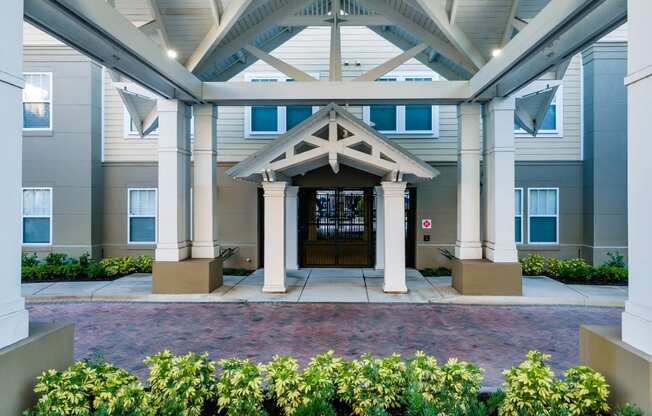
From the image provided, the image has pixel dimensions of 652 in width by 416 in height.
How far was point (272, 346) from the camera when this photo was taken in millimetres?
6250

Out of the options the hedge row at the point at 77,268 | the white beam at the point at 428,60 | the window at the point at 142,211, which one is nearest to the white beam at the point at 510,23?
the white beam at the point at 428,60

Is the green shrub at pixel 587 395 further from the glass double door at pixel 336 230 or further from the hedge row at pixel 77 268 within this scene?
the hedge row at pixel 77 268

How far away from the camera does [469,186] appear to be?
9.51 m

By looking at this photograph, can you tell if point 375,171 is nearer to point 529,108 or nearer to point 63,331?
point 529,108

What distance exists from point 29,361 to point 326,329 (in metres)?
4.47

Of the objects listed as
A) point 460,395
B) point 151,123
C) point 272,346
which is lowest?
point 272,346

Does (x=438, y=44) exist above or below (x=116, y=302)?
above

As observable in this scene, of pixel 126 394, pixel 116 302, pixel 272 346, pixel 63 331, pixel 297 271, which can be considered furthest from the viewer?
pixel 297 271

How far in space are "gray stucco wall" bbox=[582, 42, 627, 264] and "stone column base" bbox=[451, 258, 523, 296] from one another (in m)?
4.97

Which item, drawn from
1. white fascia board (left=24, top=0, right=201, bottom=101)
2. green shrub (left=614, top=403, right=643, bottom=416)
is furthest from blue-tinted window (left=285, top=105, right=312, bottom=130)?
green shrub (left=614, top=403, right=643, bottom=416)

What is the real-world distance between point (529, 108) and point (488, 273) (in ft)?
15.5

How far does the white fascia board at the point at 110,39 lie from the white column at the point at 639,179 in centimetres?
623

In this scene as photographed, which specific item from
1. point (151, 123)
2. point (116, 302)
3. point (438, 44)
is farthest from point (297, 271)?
point (438, 44)

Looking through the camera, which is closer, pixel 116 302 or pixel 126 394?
pixel 126 394
